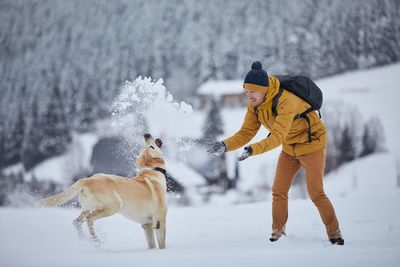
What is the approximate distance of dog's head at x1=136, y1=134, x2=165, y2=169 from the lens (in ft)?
16.2

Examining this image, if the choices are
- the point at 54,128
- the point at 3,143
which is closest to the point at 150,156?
the point at 54,128

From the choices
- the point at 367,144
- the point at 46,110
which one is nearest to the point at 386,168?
the point at 367,144

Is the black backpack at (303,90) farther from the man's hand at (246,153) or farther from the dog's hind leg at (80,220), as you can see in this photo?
the dog's hind leg at (80,220)

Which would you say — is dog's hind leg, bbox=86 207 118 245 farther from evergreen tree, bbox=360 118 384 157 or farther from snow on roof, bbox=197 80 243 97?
evergreen tree, bbox=360 118 384 157

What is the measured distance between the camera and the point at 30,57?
45.5 m

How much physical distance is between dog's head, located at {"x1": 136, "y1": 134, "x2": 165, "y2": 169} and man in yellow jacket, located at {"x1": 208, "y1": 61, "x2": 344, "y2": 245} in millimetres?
683

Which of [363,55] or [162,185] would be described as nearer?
[162,185]

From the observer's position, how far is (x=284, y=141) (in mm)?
4738

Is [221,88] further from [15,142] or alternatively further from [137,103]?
[137,103]

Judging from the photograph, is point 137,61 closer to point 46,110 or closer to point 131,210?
point 46,110

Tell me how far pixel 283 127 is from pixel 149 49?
3781 cm

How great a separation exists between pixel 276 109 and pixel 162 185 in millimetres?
1295

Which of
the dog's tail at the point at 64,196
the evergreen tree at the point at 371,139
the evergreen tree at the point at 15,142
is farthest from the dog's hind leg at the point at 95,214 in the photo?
the evergreen tree at the point at 371,139

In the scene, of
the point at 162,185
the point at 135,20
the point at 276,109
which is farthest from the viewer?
the point at 135,20
